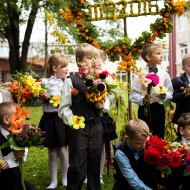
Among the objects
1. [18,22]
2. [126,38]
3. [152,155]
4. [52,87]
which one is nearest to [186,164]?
[152,155]

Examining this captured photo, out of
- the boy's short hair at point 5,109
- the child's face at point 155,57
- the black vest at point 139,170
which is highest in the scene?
the child's face at point 155,57

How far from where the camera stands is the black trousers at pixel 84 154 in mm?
3939

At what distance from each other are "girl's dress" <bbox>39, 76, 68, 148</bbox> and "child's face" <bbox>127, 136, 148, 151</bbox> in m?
1.28

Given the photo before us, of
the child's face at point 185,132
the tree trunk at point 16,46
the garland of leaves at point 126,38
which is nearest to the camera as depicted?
the child's face at point 185,132

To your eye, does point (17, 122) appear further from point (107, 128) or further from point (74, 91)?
point (107, 128)

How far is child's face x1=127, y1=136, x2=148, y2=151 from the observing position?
3703mm

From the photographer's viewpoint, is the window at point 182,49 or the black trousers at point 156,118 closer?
the black trousers at point 156,118

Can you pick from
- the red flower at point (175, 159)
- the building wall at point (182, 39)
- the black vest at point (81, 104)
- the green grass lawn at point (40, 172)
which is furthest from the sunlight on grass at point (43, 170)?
the building wall at point (182, 39)

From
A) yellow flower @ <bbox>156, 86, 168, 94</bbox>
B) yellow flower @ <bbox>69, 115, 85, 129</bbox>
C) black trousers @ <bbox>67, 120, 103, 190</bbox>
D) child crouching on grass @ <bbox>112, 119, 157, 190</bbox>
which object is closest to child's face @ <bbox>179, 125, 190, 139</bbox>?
yellow flower @ <bbox>156, 86, 168, 94</bbox>

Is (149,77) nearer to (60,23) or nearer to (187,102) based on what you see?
(187,102)

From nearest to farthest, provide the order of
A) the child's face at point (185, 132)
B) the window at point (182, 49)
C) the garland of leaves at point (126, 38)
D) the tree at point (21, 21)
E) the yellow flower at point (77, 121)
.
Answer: the yellow flower at point (77, 121), the child's face at point (185, 132), the garland of leaves at point (126, 38), the tree at point (21, 21), the window at point (182, 49)

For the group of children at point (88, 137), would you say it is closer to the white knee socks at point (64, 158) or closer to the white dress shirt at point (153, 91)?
the white dress shirt at point (153, 91)

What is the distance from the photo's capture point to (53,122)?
16.0 ft

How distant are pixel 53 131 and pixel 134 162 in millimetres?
1374
